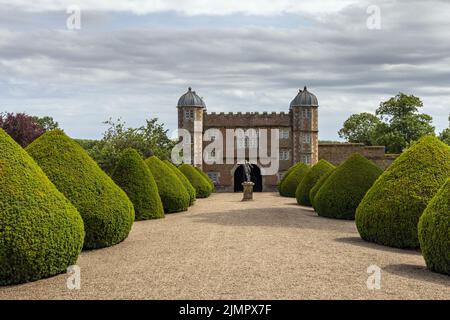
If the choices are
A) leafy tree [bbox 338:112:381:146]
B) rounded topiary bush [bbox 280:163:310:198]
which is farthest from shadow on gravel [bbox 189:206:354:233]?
leafy tree [bbox 338:112:381:146]

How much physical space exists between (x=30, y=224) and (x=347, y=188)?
11501 mm

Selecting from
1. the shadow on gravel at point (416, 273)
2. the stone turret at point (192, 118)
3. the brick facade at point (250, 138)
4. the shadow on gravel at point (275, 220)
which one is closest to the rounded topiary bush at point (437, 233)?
the shadow on gravel at point (416, 273)

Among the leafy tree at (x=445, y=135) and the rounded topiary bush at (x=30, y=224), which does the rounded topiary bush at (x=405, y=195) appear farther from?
the leafy tree at (x=445, y=135)

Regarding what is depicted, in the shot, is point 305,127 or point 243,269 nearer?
point 243,269

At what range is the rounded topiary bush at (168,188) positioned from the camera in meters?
20.5

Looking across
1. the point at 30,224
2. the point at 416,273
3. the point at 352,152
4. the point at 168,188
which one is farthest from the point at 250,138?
the point at 30,224

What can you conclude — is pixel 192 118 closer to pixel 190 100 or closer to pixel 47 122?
pixel 190 100

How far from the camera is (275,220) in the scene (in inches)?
683

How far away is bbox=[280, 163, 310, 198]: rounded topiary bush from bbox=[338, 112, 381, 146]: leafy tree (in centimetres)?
3442

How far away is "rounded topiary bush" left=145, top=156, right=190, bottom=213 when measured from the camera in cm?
2055

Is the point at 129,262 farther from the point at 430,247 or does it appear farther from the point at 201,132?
the point at 201,132

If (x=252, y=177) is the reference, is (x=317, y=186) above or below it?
above
